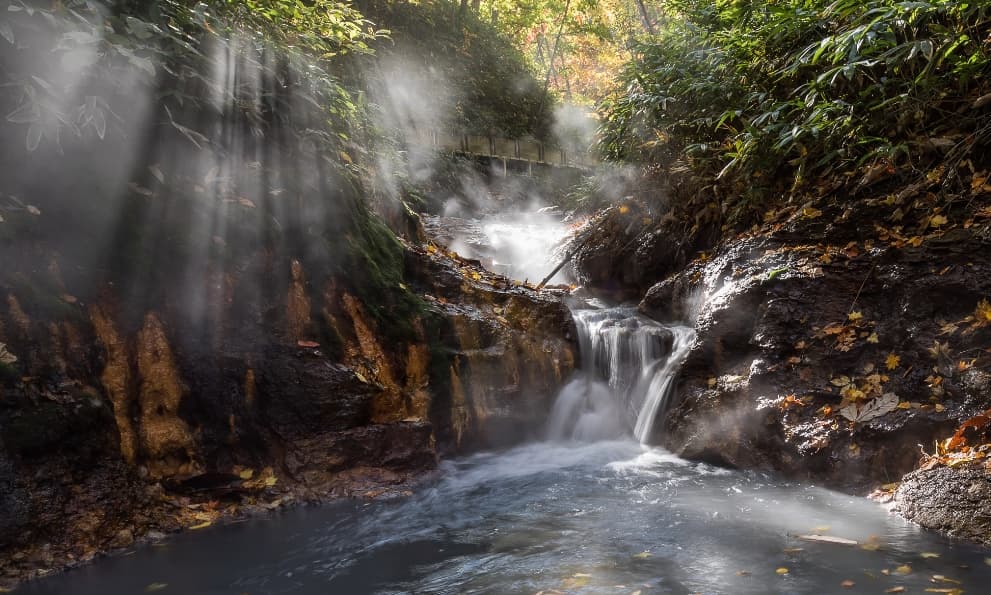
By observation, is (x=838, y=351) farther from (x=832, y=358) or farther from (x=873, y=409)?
(x=873, y=409)

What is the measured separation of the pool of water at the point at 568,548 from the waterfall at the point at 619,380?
1.57 metres

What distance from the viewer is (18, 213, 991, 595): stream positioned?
3344 millimetres

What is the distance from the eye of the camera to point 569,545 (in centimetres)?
396

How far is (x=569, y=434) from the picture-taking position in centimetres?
689

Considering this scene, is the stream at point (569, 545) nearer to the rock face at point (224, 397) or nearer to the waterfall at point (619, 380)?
the rock face at point (224, 397)

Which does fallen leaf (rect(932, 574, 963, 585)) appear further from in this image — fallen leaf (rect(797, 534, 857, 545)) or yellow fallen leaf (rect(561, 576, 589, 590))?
yellow fallen leaf (rect(561, 576, 589, 590))

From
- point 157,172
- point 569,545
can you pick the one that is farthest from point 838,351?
point 157,172

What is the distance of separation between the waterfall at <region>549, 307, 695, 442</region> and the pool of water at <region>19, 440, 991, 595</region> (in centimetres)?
157

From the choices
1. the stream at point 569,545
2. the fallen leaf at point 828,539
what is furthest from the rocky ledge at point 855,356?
the fallen leaf at point 828,539

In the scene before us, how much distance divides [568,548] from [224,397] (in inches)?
120

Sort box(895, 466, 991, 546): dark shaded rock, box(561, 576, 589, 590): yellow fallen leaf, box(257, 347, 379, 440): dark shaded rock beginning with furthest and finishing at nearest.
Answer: box(257, 347, 379, 440): dark shaded rock
box(895, 466, 991, 546): dark shaded rock
box(561, 576, 589, 590): yellow fallen leaf

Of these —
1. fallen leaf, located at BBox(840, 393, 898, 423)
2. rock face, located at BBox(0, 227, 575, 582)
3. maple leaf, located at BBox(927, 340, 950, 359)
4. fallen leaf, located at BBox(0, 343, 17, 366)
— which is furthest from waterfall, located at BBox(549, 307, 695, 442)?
fallen leaf, located at BBox(0, 343, 17, 366)

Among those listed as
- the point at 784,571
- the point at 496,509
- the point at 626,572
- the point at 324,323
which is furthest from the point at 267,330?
the point at 784,571

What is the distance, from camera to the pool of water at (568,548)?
334 centimetres
